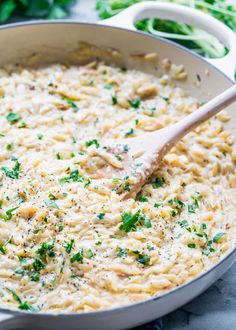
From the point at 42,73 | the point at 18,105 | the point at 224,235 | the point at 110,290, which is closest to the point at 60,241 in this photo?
the point at 110,290

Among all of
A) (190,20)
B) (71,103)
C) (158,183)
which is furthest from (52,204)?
(190,20)

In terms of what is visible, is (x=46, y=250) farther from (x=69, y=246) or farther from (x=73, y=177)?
(x=73, y=177)

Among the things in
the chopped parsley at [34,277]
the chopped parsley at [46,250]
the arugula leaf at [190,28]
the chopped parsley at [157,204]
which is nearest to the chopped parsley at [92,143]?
the chopped parsley at [157,204]

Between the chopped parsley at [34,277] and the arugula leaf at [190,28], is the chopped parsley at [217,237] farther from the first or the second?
the arugula leaf at [190,28]

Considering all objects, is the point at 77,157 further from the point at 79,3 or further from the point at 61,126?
the point at 79,3

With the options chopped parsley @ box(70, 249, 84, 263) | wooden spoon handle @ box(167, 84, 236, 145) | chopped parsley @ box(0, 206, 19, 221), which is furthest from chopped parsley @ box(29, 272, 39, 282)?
wooden spoon handle @ box(167, 84, 236, 145)

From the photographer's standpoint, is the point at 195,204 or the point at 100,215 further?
the point at 195,204
